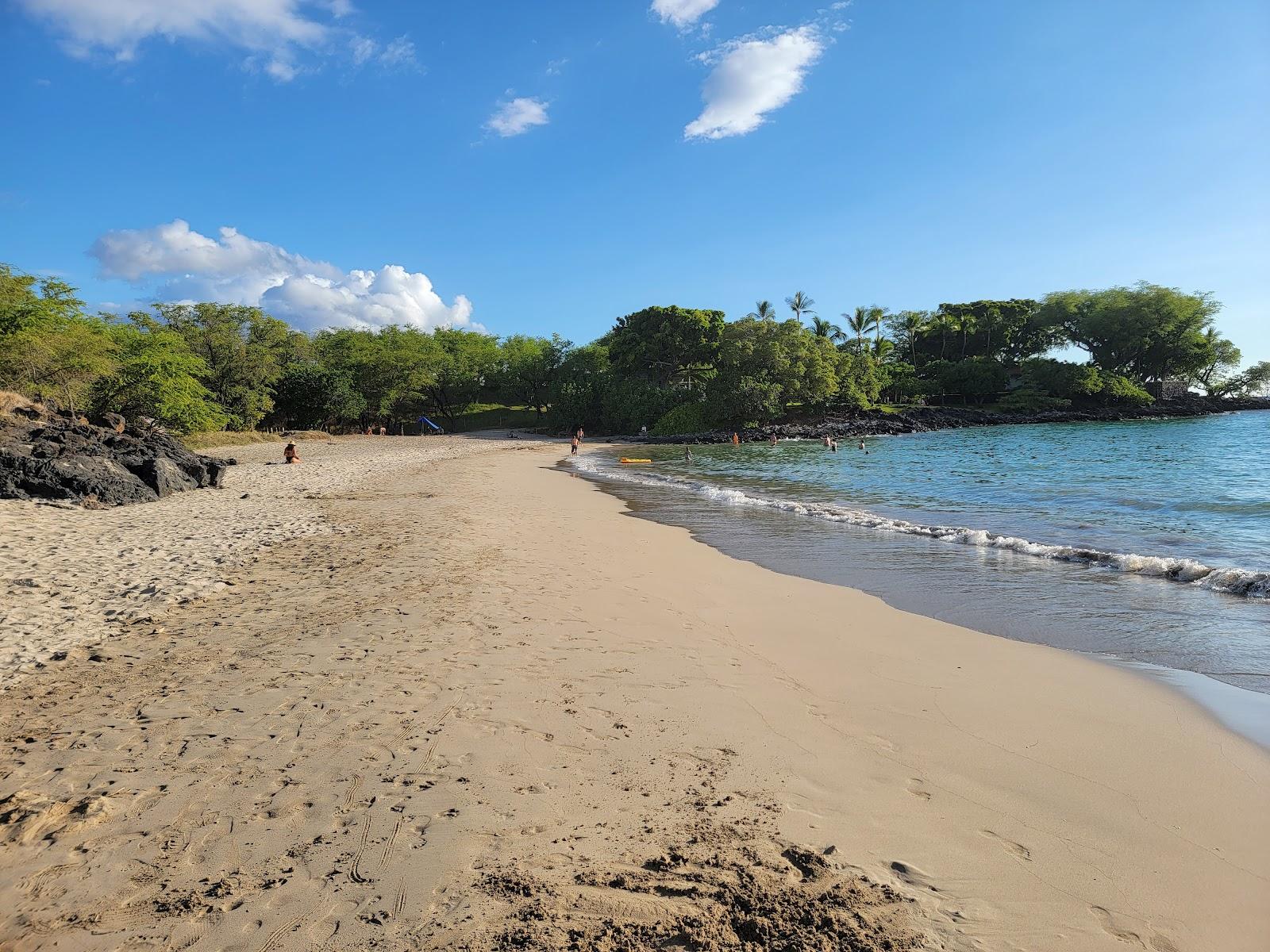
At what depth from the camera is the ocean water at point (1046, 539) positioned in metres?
6.61

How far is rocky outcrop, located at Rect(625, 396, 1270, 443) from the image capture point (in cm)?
5788

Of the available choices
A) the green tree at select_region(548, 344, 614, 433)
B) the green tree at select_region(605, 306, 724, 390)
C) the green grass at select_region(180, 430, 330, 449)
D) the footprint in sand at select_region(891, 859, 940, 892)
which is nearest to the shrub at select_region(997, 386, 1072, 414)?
the green tree at select_region(605, 306, 724, 390)

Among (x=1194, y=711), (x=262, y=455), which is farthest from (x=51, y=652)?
(x=262, y=455)

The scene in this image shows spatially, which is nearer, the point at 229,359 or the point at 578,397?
the point at 229,359

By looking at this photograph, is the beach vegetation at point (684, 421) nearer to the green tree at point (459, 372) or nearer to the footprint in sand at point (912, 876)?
the green tree at point (459, 372)

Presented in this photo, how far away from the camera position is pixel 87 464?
13.6m

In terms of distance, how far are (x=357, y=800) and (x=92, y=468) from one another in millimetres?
14563

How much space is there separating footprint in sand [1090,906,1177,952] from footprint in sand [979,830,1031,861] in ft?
1.14

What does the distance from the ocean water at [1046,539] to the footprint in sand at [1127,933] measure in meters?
3.02

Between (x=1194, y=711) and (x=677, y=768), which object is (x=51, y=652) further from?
(x=1194, y=711)

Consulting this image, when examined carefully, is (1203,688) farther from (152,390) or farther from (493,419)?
(493,419)

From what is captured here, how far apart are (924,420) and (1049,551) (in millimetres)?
61047

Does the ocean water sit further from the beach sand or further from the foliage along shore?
the foliage along shore

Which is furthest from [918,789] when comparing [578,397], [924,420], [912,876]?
[924,420]
